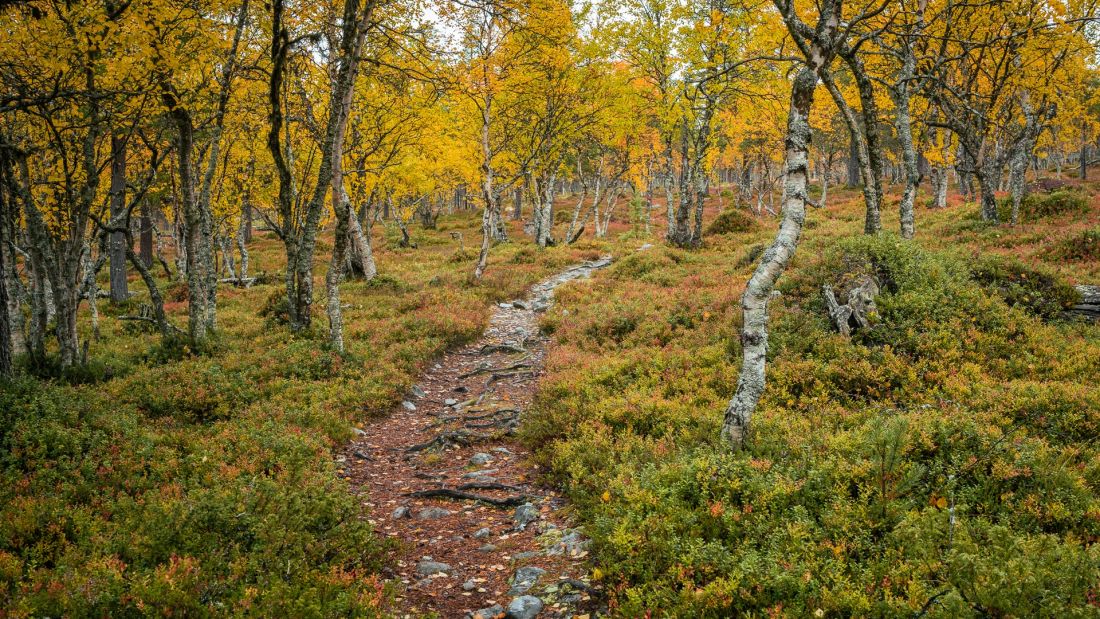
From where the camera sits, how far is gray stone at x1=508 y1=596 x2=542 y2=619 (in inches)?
231

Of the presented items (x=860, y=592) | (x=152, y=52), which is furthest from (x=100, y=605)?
(x=152, y=52)

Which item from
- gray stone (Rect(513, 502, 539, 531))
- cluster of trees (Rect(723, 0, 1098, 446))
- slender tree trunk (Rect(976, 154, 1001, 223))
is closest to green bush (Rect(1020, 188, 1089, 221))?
cluster of trees (Rect(723, 0, 1098, 446))

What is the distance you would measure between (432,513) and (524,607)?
9.45ft

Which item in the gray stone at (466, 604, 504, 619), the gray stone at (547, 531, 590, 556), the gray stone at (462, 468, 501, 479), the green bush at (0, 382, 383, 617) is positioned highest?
the green bush at (0, 382, 383, 617)

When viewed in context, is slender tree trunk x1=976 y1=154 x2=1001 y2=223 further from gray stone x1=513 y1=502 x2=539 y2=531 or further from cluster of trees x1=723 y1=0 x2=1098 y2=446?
gray stone x1=513 y1=502 x2=539 y2=531

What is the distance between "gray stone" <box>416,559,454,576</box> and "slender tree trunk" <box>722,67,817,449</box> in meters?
4.29

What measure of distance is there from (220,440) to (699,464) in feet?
25.5

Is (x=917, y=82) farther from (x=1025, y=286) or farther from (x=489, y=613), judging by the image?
(x=489, y=613)

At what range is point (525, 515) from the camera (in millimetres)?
8062

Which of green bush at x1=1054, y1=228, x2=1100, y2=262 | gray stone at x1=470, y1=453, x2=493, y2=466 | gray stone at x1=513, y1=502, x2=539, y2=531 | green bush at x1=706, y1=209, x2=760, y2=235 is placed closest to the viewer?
gray stone at x1=513, y1=502, x2=539, y2=531

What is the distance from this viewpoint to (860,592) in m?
4.99

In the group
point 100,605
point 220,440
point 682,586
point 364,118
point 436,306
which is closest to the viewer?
point 100,605

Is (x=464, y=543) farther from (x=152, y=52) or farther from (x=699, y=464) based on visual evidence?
(x=152, y=52)

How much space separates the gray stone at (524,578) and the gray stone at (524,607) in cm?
19
